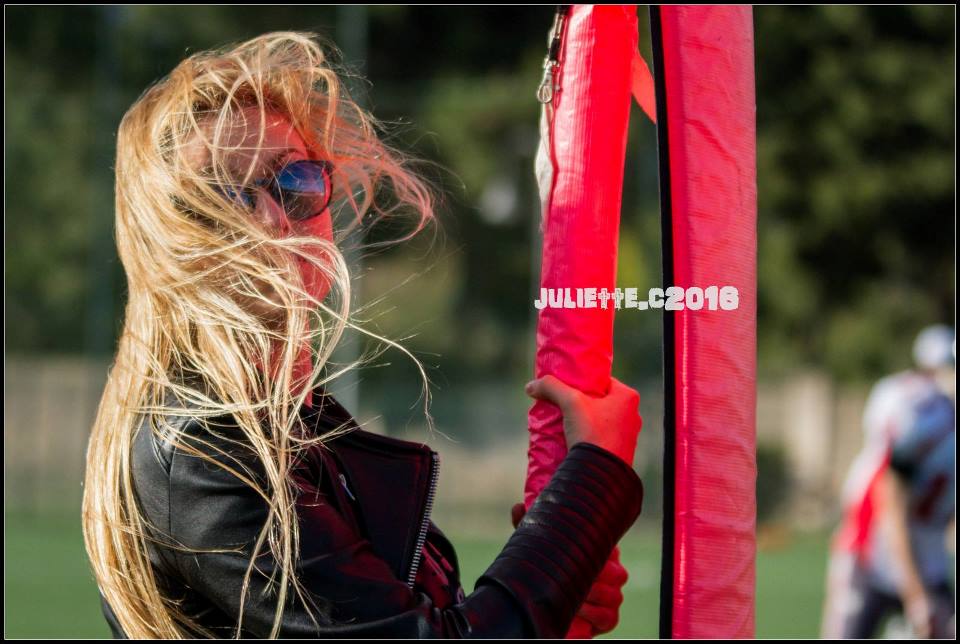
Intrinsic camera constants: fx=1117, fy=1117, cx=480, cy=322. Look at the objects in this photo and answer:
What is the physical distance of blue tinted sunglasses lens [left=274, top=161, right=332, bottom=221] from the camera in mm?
1478

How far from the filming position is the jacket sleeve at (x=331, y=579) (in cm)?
127

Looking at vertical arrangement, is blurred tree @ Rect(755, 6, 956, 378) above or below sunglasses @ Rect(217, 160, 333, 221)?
above

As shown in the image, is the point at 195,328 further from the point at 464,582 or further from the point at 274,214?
the point at 464,582

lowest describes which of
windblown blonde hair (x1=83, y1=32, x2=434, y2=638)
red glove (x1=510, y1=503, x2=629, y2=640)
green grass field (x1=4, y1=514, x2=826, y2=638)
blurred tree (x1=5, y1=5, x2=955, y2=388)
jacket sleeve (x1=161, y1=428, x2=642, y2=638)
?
green grass field (x1=4, y1=514, x2=826, y2=638)

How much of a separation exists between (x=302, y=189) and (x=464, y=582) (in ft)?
23.4

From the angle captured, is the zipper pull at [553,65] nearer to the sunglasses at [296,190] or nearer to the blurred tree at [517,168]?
the sunglasses at [296,190]

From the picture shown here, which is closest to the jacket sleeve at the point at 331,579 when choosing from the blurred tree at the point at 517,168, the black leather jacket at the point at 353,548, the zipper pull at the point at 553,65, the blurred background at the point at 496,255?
the black leather jacket at the point at 353,548

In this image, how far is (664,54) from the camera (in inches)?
62.2

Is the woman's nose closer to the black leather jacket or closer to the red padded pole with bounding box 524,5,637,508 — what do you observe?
the black leather jacket

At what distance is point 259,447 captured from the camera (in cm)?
130

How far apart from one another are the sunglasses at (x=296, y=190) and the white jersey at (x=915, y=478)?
3977 mm

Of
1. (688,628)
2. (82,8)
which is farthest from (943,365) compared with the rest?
(82,8)

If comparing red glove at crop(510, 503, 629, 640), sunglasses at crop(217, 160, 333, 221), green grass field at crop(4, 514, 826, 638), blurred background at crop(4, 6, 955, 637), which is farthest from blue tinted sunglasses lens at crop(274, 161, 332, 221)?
blurred background at crop(4, 6, 955, 637)

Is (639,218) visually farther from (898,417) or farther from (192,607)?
(192,607)
